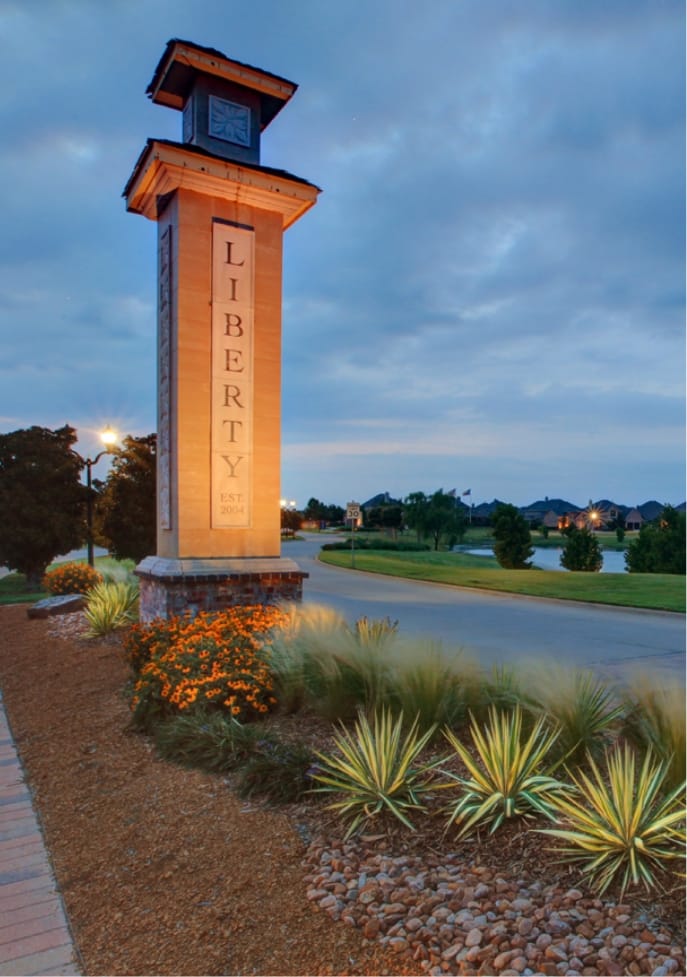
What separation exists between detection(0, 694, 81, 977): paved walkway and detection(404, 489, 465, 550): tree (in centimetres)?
5539

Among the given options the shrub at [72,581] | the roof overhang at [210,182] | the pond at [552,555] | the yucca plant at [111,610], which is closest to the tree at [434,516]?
the pond at [552,555]

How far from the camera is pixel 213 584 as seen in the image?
8.54 m

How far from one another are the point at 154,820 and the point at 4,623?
1150 cm

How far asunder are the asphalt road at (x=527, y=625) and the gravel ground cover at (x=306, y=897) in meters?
2.61

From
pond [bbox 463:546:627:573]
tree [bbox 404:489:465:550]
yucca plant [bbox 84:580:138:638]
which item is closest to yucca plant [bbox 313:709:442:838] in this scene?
yucca plant [bbox 84:580:138:638]

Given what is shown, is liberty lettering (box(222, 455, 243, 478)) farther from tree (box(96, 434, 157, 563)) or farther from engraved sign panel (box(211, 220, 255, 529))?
tree (box(96, 434, 157, 563))

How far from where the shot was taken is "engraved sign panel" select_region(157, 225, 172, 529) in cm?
895

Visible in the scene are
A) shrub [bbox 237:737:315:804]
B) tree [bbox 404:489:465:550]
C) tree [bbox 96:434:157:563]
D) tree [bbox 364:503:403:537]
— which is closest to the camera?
shrub [bbox 237:737:315:804]

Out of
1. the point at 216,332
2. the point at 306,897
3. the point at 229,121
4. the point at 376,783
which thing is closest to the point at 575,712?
the point at 376,783

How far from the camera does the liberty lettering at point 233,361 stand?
9.01 metres

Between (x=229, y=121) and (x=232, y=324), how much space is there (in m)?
3.04

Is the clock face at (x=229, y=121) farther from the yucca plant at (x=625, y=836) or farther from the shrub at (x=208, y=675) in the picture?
the yucca plant at (x=625, y=836)

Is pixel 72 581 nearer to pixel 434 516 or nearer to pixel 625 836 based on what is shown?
pixel 625 836

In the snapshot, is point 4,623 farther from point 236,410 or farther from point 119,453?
point 236,410
